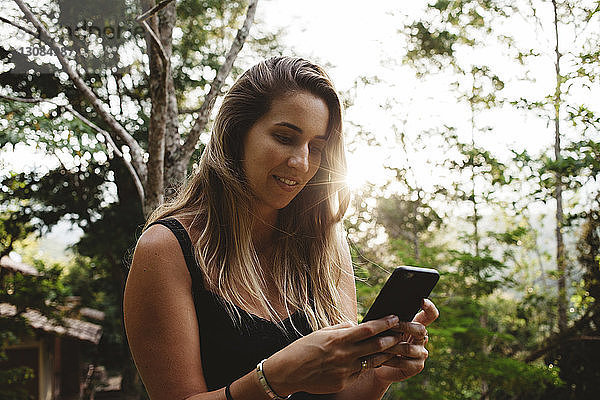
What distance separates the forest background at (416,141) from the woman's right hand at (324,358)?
4.22 m

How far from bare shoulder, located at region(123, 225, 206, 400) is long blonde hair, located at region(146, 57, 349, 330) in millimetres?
110

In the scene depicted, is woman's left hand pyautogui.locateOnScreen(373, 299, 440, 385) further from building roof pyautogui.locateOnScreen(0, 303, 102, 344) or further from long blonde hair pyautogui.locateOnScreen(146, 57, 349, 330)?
building roof pyautogui.locateOnScreen(0, 303, 102, 344)

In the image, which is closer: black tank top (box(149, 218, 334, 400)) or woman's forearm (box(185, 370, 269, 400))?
woman's forearm (box(185, 370, 269, 400))

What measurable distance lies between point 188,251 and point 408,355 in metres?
0.58

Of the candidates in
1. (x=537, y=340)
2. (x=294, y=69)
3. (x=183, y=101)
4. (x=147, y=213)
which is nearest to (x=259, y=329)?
(x=294, y=69)

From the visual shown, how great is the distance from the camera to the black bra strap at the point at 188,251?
1.22 metres

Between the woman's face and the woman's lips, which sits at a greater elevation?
the woman's face

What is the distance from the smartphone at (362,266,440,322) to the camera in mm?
1102

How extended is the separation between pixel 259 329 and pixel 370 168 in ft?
20.5

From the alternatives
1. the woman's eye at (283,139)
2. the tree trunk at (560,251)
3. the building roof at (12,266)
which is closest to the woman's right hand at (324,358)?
the woman's eye at (283,139)

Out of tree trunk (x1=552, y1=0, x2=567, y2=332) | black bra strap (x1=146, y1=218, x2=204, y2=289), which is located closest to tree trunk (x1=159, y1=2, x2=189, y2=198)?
black bra strap (x1=146, y1=218, x2=204, y2=289)

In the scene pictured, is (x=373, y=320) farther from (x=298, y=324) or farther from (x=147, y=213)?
(x=147, y=213)

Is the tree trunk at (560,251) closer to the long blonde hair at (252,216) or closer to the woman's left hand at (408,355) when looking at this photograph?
the long blonde hair at (252,216)

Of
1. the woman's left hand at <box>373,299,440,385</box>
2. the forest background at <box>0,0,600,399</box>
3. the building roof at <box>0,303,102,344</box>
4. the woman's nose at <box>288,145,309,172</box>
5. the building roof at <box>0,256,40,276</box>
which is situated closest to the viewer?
the woman's left hand at <box>373,299,440,385</box>
